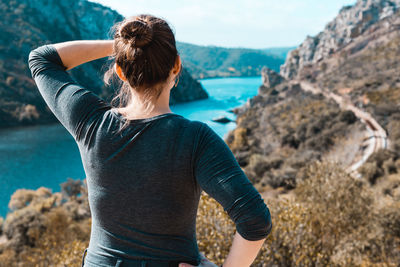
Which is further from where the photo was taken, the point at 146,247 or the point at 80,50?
the point at 80,50

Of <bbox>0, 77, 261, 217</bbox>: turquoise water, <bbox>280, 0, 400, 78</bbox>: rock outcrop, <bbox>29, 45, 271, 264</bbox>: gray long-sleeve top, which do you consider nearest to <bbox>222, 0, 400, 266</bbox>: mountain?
<bbox>280, 0, 400, 78</bbox>: rock outcrop

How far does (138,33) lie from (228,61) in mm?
130635

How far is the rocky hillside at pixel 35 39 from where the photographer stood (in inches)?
1686

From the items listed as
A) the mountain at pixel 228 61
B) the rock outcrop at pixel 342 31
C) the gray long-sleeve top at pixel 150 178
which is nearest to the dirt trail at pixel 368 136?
the gray long-sleeve top at pixel 150 178

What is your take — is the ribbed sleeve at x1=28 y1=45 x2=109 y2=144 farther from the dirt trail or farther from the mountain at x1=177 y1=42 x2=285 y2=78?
the mountain at x1=177 y1=42 x2=285 y2=78

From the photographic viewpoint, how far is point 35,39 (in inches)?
1551

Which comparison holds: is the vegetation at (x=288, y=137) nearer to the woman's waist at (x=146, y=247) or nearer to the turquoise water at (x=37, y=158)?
the turquoise water at (x=37, y=158)

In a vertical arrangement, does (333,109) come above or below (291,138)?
above

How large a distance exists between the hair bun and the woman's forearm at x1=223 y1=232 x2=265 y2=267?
0.70m

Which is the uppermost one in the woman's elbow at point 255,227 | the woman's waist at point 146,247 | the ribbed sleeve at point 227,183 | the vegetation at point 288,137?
the ribbed sleeve at point 227,183

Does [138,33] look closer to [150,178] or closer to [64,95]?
[64,95]

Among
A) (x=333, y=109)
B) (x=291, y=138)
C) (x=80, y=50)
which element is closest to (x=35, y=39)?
(x=291, y=138)

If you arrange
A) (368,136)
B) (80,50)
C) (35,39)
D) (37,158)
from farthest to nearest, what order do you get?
(35,39), (37,158), (368,136), (80,50)

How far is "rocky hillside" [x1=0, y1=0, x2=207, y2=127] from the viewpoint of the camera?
140 ft
